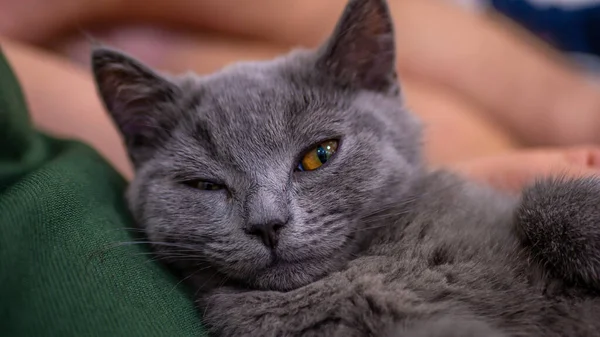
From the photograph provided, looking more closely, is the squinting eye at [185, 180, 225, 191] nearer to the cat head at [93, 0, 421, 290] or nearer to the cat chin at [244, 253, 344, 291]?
the cat head at [93, 0, 421, 290]

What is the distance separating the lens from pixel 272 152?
987 mm

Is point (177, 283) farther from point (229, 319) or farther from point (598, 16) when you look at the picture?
point (598, 16)

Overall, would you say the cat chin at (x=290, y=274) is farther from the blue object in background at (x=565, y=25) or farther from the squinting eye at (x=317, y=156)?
the blue object in background at (x=565, y=25)

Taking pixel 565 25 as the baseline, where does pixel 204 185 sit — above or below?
below

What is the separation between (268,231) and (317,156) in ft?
0.68

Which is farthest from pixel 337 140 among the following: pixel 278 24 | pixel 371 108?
pixel 278 24

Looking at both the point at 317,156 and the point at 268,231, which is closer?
the point at 268,231

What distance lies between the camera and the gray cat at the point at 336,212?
33.2 inches

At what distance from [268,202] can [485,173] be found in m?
0.83

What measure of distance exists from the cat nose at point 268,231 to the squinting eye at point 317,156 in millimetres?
154

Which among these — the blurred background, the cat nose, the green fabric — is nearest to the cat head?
the cat nose

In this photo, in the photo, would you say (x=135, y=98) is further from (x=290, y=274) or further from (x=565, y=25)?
(x=565, y=25)

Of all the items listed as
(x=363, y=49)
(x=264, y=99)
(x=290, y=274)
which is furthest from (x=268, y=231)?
(x=363, y=49)

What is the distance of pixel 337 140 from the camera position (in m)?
1.04
